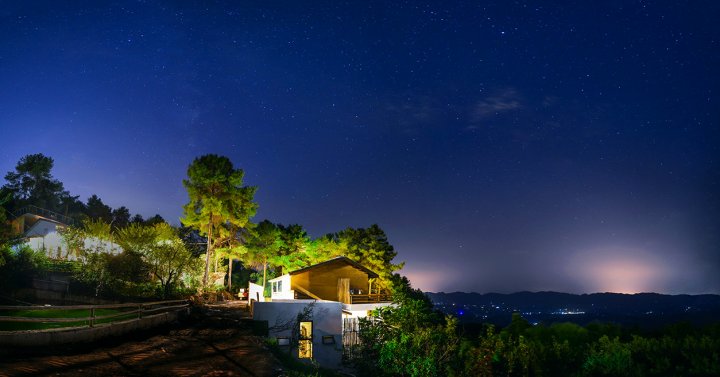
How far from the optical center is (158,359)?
42.7 ft

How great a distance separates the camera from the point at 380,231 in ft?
173

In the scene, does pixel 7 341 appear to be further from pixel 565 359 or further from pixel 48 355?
pixel 565 359

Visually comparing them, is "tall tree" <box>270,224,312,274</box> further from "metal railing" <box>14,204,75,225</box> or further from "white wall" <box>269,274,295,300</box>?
"metal railing" <box>14,204,75,225</box>

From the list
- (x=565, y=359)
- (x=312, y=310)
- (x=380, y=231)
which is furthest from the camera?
(x=380, y=231)

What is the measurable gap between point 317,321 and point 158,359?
454 inches

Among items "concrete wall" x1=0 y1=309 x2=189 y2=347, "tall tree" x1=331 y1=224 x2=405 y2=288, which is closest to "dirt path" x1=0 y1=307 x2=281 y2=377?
"concrete wall" x1=0 y1=309 x2=189 y2=347

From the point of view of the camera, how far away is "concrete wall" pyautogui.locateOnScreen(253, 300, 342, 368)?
22.7 metres

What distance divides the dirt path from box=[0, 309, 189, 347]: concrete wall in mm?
909

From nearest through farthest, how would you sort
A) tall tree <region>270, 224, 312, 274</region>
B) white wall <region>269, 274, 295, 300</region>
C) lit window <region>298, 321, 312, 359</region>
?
lit window <region>298, 321, 312, 359</region> → white wall <region>269, 274, 295, 300</region> → tall tree <region>270, 224, 312, 274</region>

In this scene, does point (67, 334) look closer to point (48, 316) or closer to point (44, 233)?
point (48, 316)

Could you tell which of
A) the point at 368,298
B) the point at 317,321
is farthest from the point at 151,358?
the point at 368,298

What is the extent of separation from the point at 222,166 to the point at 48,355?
3290 centimetres

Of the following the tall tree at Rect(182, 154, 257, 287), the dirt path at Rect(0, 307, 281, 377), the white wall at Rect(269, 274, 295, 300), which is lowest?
the dirt path at Rect(0, 307, 281, 377)

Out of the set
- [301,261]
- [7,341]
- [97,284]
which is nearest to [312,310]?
[7,341]
